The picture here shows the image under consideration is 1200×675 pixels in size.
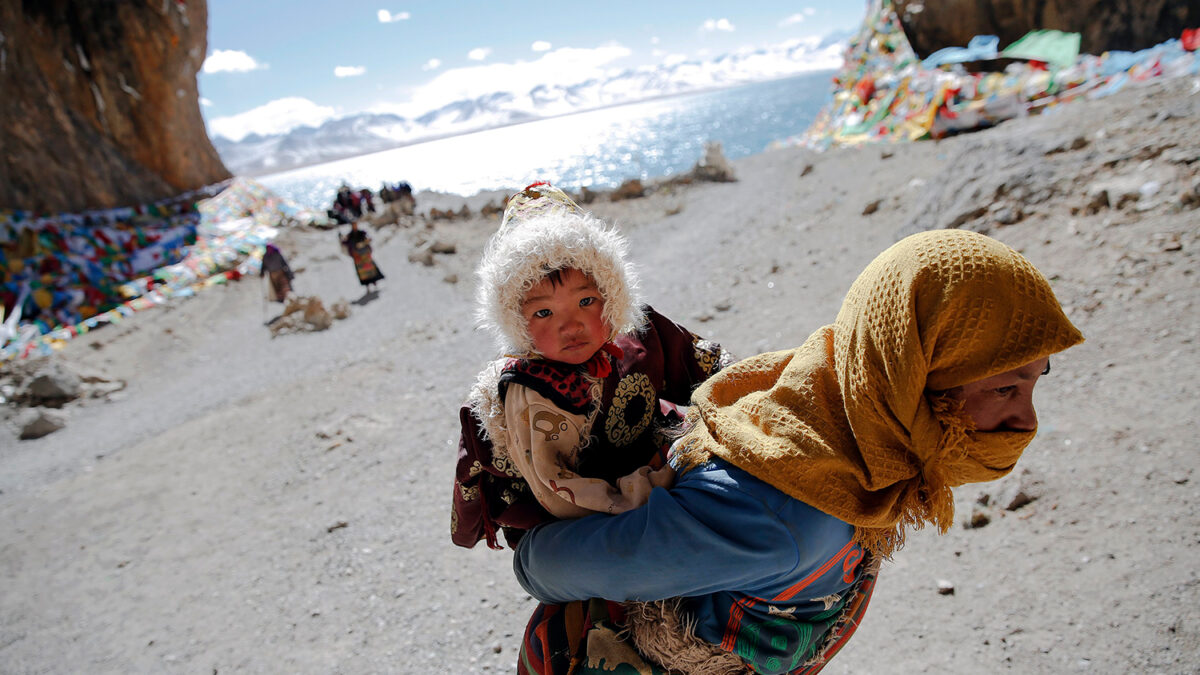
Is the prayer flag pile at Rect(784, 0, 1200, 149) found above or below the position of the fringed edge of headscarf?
above

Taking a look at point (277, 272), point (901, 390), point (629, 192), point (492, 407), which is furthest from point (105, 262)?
point (901, 390)

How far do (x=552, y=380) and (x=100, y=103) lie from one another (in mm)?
24088

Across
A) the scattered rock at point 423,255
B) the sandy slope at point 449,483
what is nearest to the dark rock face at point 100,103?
the scattered rock at point 423,255

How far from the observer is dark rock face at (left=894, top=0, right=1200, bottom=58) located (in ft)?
62.4

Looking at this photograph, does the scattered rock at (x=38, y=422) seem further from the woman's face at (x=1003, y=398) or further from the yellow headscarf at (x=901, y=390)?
the woman's face at (x=1003, y=398)

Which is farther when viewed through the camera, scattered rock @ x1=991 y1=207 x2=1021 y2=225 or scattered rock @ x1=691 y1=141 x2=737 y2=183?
scattered rock @ x1=691 y1=141 x2=737 y2=183

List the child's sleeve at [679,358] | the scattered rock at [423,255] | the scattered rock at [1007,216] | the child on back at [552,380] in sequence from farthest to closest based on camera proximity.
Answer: the scattered rock at [423,255] → the scattered rock at [1007,216] → the child's sleeve at [679,358] → the child on back at [552,380]

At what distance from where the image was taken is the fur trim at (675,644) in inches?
54.7

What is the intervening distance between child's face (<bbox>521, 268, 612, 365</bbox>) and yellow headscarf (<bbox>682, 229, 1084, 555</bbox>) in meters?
0.44

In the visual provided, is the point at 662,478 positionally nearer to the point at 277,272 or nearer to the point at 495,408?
the point at 495,408

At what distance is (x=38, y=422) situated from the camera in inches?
306

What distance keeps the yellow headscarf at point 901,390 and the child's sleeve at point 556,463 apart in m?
0.18

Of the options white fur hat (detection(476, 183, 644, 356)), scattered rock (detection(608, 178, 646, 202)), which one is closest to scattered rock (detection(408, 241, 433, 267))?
scattered rock (detection(608, 178, 646, 202))

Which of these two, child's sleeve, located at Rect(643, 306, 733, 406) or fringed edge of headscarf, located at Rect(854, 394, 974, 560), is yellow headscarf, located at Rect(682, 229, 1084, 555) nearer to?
fringed edge of headscarf, located at Rect(854, 394, 974, 560)
